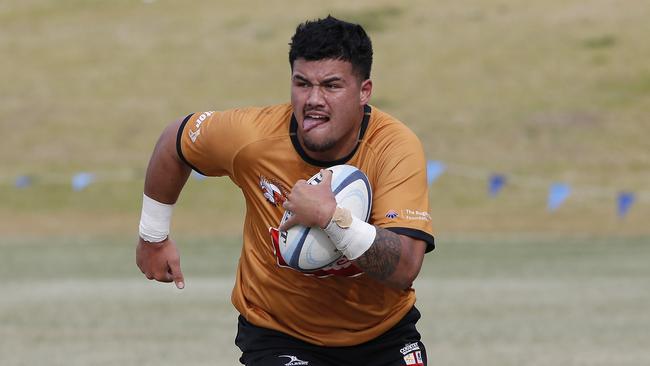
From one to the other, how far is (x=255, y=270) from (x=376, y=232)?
3.16 ft

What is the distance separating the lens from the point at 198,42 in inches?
2298

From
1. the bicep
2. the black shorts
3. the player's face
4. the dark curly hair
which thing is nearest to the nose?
the player's face

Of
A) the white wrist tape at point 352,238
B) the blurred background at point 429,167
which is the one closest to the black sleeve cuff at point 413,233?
the white wrist tape at point 352,238

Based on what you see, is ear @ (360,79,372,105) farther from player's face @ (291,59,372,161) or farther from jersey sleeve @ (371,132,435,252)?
jersey sleeve @ (371,132,435,252)

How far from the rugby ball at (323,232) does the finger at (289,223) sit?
17 millimetres

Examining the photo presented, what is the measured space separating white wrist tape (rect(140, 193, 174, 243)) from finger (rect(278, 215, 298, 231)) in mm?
1125

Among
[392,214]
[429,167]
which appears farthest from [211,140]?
[429,167]

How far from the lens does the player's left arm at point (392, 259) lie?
19.3ft

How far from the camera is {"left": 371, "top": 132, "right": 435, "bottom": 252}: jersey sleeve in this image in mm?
6105

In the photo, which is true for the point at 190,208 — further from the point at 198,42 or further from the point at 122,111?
the point at 198,42

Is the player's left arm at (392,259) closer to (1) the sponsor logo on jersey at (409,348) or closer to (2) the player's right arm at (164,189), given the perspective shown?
(1) the sponsor logo on jersey at (409,348)

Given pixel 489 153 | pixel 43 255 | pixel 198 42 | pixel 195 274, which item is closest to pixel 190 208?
pixel 489 153

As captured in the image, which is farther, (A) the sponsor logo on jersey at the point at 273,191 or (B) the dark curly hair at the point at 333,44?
(A) the sponsor logo on jersey at the point at 273,191

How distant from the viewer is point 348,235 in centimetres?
579
